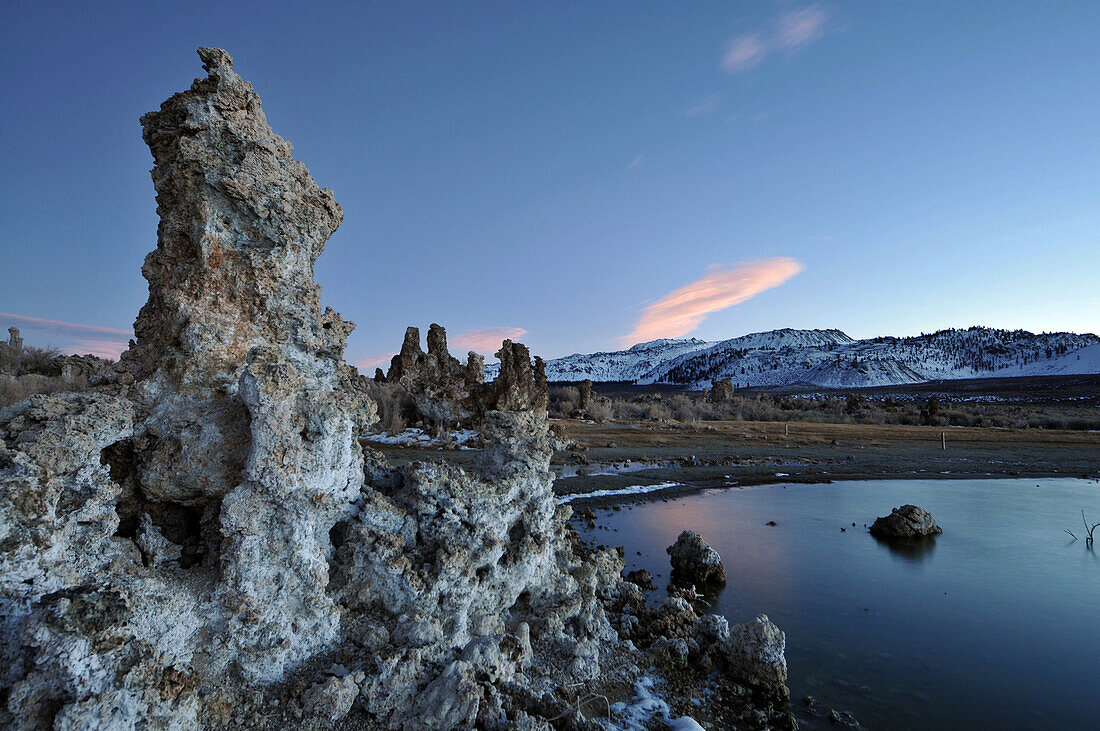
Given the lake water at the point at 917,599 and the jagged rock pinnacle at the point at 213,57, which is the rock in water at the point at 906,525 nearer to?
the lake water at the point at 917,599

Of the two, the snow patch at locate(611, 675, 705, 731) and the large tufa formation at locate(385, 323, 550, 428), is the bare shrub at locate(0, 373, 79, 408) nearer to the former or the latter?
the large tufa formation at locate(385, 323, 550, 428)

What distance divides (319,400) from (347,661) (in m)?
1.97

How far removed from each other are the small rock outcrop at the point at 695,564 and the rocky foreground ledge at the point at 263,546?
8.94 ft

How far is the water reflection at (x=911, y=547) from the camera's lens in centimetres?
1017

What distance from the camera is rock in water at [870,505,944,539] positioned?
11.3 metres

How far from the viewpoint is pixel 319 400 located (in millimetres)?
4117

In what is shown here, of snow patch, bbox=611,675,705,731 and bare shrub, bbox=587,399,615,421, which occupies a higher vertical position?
bare shrub, bbox=587,399,615,421

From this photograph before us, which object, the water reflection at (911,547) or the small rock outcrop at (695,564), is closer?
the small rock outcrop at (695,564)

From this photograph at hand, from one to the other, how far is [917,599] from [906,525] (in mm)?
3803

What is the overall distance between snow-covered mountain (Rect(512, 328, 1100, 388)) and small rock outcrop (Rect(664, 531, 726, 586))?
88665mm

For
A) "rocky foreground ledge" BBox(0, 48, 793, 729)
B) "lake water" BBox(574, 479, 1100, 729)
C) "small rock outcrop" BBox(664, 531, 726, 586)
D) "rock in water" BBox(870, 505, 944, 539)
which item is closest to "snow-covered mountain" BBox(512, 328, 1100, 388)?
"lake water" BBox(574, 479, 1100, 729)

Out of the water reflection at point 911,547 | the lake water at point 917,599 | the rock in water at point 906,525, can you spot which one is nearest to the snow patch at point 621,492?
the lake water at point 917,599

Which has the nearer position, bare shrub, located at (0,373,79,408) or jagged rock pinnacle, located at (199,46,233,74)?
jagged rock pinnacle, located at (199,46,233,74)

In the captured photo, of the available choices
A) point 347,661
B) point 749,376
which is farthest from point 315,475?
point 749,376
